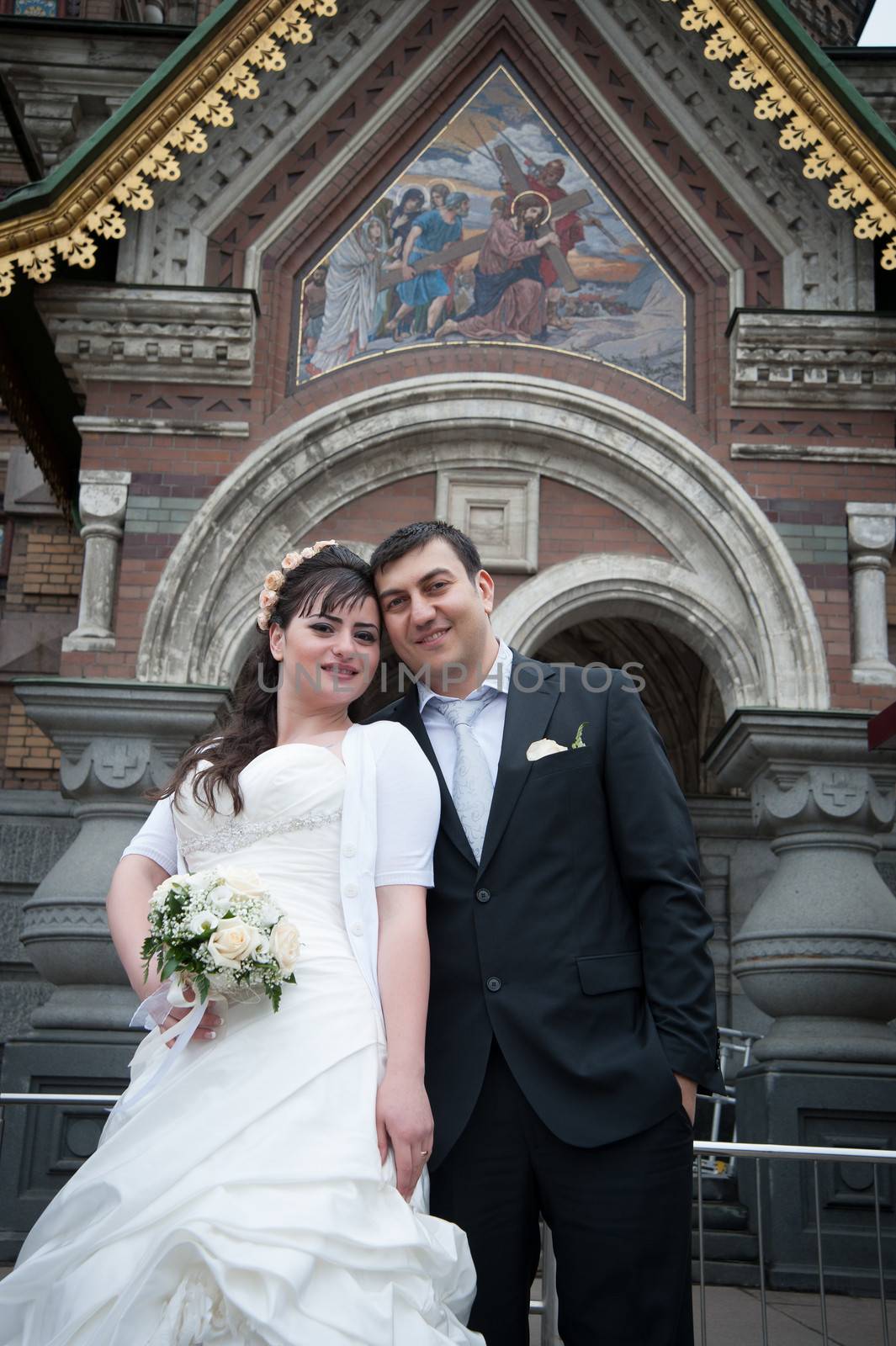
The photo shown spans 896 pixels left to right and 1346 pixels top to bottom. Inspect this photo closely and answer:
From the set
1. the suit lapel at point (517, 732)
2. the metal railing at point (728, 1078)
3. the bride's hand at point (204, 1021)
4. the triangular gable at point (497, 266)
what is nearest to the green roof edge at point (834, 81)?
the triangular gable at point (497, 266)

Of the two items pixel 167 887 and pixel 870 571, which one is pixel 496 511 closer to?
pixel 870 571

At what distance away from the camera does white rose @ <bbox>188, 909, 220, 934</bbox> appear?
2506 millimetres

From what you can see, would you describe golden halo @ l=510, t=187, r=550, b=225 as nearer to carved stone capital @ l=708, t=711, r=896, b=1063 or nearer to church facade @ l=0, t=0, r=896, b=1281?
church facade @ l=0, t=0, r=896, b=1281

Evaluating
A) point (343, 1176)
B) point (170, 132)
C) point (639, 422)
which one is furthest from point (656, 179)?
point (343, 1176)

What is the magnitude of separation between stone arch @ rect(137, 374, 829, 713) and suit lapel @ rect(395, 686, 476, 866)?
3.98 metres

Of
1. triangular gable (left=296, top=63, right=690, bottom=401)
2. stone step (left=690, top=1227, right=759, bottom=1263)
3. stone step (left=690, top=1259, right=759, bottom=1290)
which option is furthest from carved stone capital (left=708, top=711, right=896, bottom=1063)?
triangular gable (left=296, top=63, right=690, bottom=401)

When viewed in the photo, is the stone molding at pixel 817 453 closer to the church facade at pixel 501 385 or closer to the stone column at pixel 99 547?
the church facade at pixel 501 385

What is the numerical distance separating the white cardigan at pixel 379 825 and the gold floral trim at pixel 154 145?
16.4 feet

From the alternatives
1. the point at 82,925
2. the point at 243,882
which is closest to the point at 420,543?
the point at 243,882

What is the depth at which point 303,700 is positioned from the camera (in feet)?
10.0

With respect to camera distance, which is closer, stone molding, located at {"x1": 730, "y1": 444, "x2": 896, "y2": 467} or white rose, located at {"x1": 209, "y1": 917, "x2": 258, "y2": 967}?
white rose, located at {"x1": 209, "y1": 917, "x2": 258, "y2": 967}

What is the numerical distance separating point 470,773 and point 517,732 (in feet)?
0.48

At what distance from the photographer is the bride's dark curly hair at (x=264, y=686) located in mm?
2938

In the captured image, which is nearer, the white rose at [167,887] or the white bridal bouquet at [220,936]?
the white bridal bouquet at [220,936]
